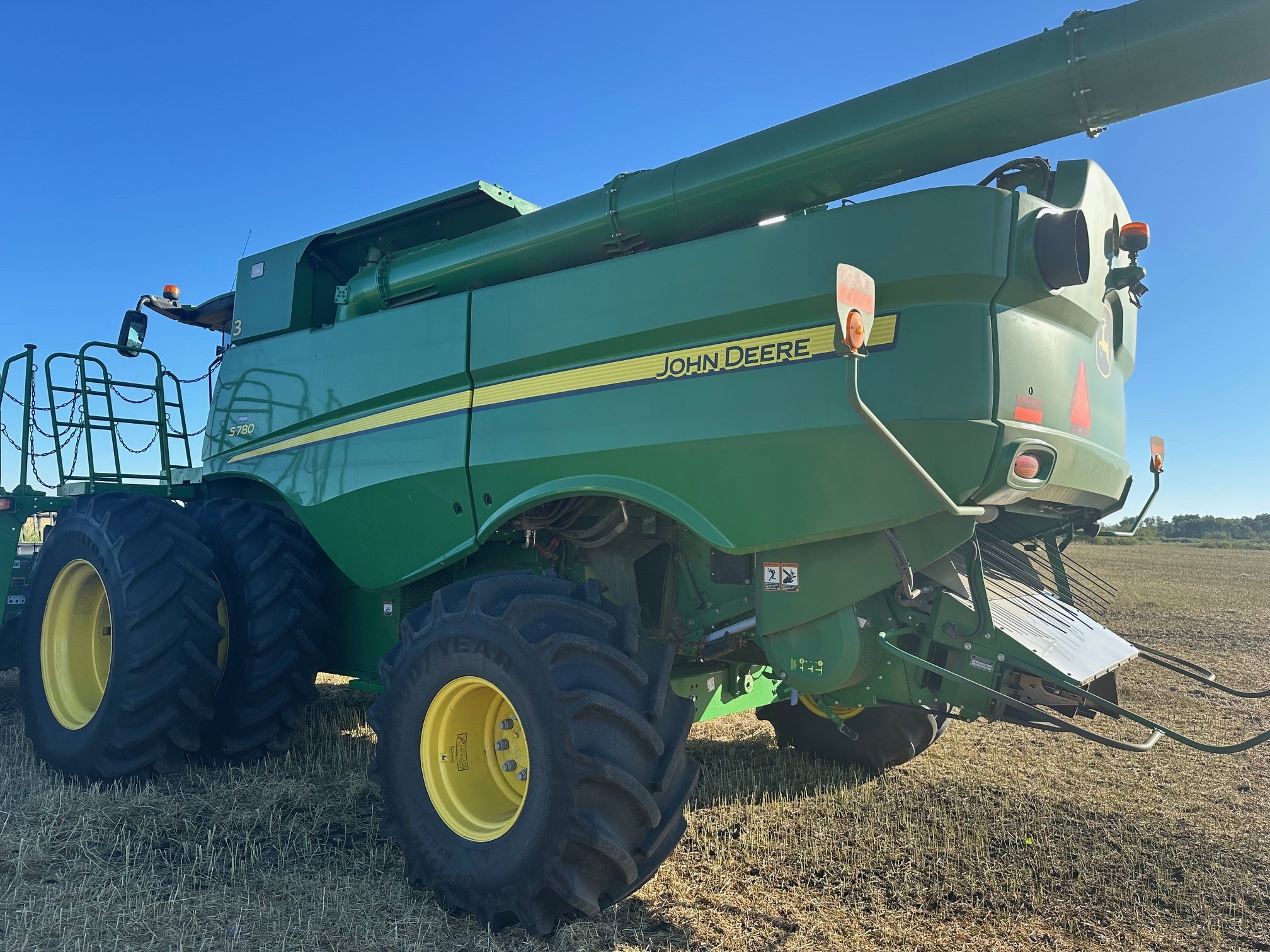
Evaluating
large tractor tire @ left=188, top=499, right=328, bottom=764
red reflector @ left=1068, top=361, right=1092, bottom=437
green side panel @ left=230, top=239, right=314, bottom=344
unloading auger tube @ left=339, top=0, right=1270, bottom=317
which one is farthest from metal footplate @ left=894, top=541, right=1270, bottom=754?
green side panel @ left=230, top=239, right=314, bottom=344

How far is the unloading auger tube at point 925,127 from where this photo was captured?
2639mm

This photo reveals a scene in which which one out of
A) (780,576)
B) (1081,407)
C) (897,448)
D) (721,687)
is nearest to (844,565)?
(780,576)

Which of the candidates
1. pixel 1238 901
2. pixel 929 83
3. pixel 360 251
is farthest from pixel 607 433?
pixel 1238 901

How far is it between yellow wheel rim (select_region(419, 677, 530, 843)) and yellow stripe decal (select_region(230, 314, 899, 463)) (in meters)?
1.26

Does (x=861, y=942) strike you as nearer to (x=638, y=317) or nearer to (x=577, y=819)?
(x=577, y=819)

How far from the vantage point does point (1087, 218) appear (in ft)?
11.1

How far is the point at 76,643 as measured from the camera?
206 inches

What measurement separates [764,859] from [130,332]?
5630mm

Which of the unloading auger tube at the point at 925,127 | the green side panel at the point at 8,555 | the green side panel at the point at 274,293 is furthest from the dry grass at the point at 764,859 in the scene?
the unloading auger tube at the point at 925,127

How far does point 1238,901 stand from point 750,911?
198cm

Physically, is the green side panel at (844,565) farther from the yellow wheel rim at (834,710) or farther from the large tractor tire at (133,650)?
the large tractor tire at (133,650)

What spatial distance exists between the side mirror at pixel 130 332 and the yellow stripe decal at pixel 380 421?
190cm

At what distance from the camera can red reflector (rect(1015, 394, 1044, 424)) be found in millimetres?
2912

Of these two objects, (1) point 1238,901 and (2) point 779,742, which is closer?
(1) point 1238,901
